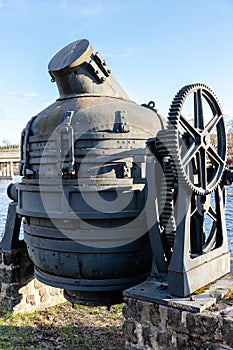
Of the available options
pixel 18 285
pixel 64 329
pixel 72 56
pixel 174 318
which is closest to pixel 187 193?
pixel 174 318

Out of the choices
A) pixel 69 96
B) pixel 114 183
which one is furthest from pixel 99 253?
pixel 69 96

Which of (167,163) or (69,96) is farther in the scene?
(69,96)

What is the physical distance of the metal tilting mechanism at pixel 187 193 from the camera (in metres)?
3.82

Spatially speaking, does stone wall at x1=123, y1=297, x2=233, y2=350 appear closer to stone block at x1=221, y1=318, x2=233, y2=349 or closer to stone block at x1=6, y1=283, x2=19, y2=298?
stone block at x1=221, y1=318, x2=233, y2=349

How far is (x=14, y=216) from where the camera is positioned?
625cm

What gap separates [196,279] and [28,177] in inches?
97.0

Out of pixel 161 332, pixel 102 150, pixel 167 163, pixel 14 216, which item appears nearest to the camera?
pixel 161 332

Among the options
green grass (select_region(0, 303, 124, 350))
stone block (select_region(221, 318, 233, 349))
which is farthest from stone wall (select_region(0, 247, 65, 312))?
stone block (select_region(221, 318, 233, 349))

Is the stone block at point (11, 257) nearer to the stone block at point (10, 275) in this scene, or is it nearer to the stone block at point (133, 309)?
the stone block at point (10, 275)

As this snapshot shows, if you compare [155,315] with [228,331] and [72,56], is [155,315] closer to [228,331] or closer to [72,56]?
[228,331]

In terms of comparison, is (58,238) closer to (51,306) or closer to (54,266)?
(54,266)

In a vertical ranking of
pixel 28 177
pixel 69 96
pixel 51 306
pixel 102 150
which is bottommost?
pixel 51 306

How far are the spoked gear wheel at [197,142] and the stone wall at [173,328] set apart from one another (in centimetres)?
126

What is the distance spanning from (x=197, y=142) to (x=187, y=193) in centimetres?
62
